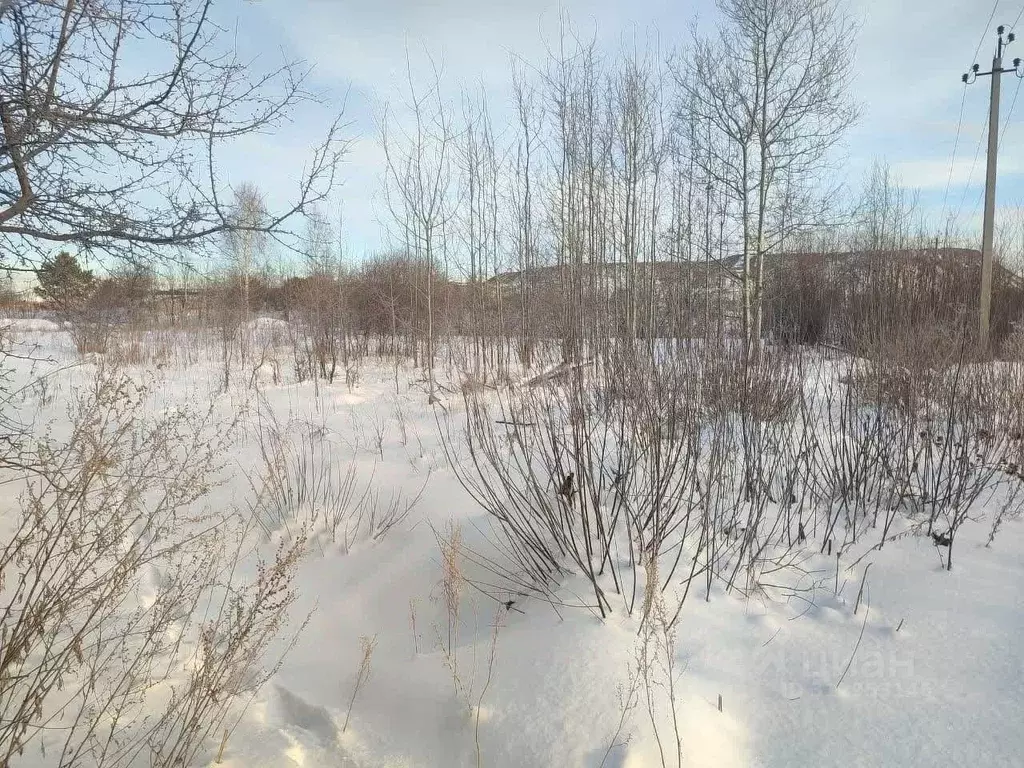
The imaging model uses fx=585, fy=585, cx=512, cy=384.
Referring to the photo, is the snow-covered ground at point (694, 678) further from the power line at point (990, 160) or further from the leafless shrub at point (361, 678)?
the power line at point (990, 160)

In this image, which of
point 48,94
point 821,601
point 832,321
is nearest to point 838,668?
point 821,601

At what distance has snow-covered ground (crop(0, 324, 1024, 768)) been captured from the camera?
2014mm

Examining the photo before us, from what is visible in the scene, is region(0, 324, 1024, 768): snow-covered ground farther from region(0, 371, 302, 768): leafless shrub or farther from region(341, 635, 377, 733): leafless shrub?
region(0, 371, 302, 768): leafless shrub

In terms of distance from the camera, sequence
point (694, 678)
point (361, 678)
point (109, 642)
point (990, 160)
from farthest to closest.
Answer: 1. point (990, 160)
2. point (109, 642)
3. point (361, 678)
4. point (694, 678)

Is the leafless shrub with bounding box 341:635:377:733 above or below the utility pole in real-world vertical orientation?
below

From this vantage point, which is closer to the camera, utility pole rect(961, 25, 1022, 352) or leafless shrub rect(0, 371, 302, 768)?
leafless shrub rect(0, 371, 302, 768)

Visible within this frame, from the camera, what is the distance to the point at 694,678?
2.29m

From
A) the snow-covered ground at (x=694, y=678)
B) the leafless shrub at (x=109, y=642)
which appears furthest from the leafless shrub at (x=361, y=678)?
→ the leafless shrub at (x=109, y=642)

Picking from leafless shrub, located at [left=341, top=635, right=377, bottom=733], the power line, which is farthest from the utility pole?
leafless shrub, located at [left=341, top=635, right=377, bottom=733]

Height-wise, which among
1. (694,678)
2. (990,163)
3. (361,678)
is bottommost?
(361,678)

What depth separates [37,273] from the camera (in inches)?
128

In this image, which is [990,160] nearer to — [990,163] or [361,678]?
[990,163]

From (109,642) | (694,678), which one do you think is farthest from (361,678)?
(694,678)

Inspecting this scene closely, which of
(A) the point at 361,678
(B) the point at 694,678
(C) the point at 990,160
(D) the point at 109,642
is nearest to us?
(B) the point at 694,678
